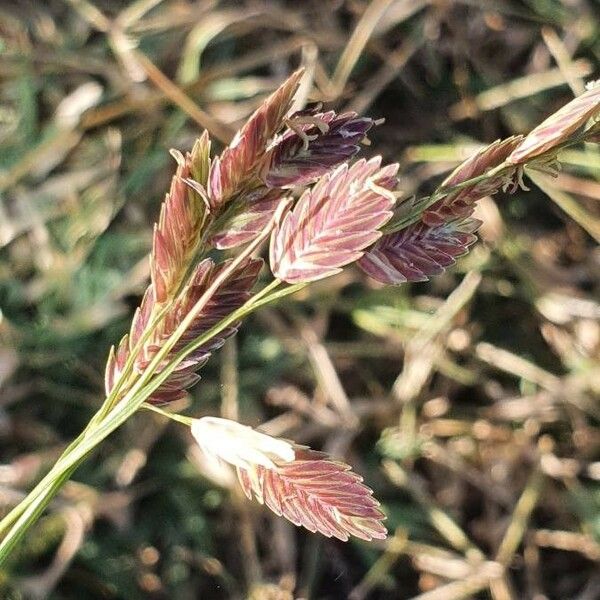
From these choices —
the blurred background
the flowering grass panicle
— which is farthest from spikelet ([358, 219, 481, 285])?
the blurred background

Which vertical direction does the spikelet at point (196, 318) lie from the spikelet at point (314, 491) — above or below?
above

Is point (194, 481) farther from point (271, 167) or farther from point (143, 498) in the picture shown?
point (271, 167)

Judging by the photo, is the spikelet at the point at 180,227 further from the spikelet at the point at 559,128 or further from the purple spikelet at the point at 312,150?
the spikelet at the point at 559,128

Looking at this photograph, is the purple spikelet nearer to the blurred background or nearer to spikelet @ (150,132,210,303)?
spikelet @ (150,132,210,303)

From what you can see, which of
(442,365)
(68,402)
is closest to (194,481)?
(68,402)

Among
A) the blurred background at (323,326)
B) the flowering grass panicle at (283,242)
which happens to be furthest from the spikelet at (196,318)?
the blurred background at (323,326)

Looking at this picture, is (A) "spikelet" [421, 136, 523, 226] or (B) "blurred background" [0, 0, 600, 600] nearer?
(A) "spikelet" [421, 136, 523, 226]
